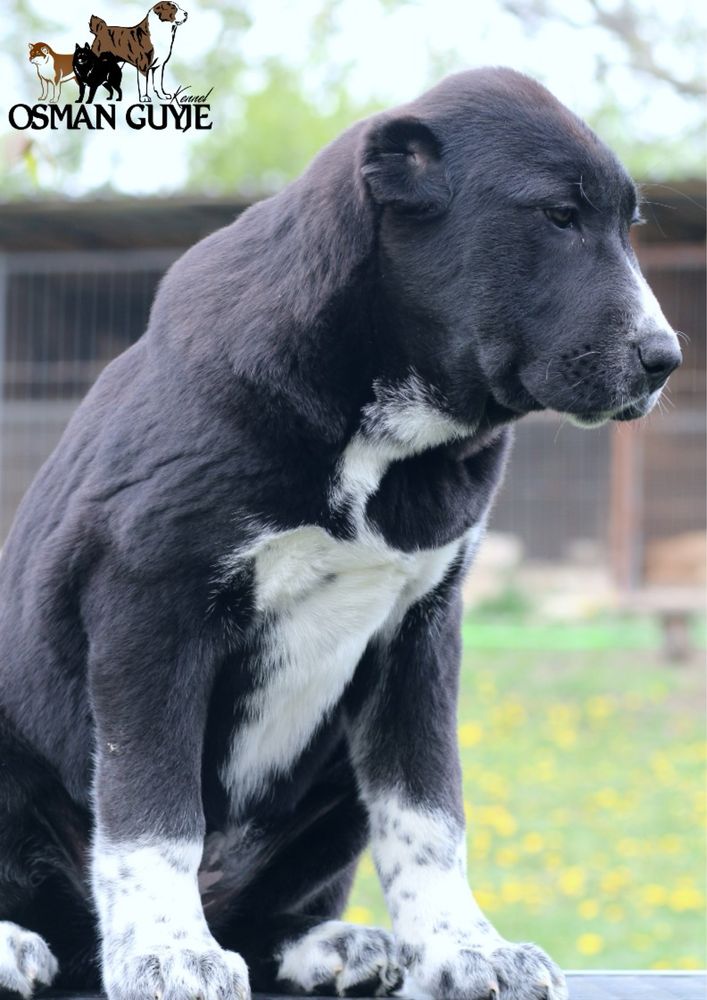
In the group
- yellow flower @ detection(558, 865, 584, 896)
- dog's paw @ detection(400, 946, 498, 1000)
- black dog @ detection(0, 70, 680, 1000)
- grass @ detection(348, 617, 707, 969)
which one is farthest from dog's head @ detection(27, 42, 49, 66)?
A: yellow flower @ detection(558, 865, 584, 896)

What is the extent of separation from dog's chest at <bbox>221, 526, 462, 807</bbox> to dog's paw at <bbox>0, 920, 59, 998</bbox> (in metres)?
0.42

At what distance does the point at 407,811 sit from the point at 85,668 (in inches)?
25.0

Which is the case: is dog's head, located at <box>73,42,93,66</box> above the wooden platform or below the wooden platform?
above

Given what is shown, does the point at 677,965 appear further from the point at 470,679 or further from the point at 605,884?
the point at 470,679

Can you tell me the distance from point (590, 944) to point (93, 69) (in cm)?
383

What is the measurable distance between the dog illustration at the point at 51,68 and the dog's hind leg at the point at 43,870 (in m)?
1.80

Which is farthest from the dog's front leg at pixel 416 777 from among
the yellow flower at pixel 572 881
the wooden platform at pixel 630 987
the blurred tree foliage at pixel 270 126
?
the blurred tree foliage at pixel 270 126

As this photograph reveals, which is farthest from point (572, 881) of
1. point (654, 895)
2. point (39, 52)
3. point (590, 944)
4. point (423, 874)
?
point (39, 52)

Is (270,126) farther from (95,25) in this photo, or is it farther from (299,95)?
(95,25)

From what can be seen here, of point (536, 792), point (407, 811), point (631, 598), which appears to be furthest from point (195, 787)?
point (631, 598)

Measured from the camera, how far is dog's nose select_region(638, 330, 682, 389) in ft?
7.63

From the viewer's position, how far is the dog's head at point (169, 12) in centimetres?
354

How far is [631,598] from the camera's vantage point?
11.1 m

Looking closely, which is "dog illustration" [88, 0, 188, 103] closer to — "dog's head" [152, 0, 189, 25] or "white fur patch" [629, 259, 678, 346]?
"dog's head" [152, 0, 189, 25]
